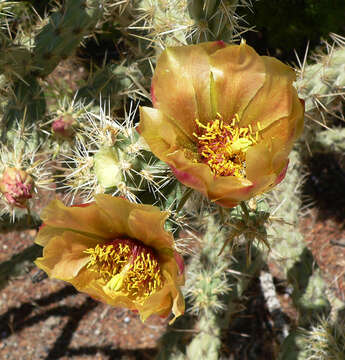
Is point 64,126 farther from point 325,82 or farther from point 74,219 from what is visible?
point 325,82

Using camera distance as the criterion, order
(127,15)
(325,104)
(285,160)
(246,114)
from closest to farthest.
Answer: (285,160), (246,114), (325,104), (127,15)

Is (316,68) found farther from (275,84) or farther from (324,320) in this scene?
(324,320)

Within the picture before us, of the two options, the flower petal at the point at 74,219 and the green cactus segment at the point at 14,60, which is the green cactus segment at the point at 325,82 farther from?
the green cactus segment at the point at 14,60

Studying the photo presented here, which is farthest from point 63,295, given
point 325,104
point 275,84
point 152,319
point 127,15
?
point 275,84

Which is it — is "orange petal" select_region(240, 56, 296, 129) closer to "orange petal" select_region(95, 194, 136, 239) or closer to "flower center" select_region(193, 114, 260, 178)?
"flower center" select_region(193, 114, 260, 178)

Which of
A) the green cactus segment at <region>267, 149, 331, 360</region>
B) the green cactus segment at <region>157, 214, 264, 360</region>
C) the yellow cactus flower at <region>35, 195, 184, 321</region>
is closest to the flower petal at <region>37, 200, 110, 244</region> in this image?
the yellow cactus flower at <region>35, 195, 184, 321</region>
